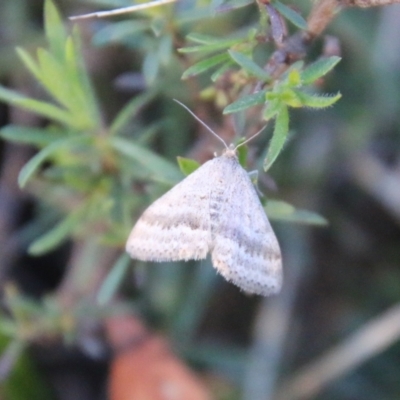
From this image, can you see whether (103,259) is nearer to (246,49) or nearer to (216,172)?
(216,172)

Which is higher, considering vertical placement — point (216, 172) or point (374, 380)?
point (216, 172)

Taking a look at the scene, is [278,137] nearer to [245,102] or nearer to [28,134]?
[245,102]

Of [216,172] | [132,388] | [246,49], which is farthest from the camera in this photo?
[132,388]

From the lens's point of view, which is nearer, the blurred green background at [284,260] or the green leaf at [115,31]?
the green leaf at [115,31]

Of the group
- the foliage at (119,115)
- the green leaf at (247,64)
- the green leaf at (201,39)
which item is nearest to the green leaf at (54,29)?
the foliage at (119,115)

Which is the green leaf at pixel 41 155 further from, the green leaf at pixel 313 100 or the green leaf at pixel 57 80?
the green leaf at pixel 313 100

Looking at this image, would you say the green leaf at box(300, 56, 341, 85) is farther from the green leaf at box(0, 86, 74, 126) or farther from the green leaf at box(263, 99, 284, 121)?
the green leaf at box(0, 86, 74, 126)

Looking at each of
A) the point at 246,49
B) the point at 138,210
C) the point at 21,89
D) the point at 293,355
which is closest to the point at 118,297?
the point at 138,210
